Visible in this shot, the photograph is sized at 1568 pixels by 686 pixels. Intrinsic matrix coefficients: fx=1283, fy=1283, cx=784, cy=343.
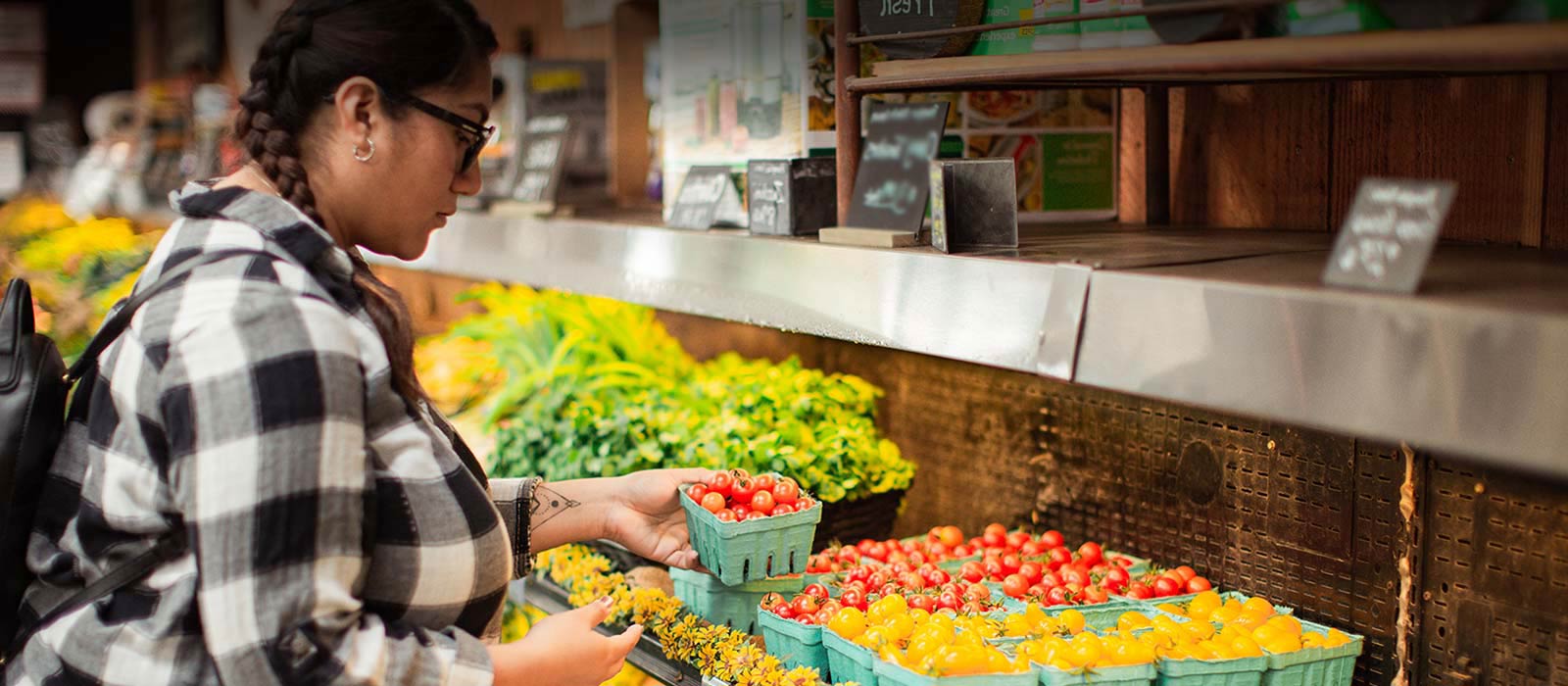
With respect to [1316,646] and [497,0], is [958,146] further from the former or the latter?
[497,0]

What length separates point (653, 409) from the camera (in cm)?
291

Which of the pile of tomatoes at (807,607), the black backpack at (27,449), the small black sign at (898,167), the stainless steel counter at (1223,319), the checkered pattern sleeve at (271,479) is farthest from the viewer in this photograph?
the pile of tomatoes at (807,607)

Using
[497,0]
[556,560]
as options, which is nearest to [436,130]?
[556,560]

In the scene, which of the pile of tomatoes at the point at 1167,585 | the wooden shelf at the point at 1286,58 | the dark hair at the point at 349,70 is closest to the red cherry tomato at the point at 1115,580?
the pile of tomatoes at the point at 1167,585

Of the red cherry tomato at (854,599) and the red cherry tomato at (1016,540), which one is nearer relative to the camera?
the red cherry tomato at (854,599)

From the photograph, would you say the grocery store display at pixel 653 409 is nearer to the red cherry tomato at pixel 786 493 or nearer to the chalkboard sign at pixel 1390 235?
the red cherry tomato at pixel 786 493

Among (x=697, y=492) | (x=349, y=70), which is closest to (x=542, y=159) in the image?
(x=697, y=492)

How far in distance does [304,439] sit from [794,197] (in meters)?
1.03

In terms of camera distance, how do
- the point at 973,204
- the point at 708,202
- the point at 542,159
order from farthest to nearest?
the point at 542,159, the point at 708,202, the point at 973,204

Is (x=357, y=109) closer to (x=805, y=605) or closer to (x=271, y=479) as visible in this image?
(x=271, y=479)

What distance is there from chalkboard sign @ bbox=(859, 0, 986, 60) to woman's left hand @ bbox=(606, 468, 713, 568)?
0.81m

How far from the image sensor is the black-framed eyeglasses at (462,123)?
1.57 m

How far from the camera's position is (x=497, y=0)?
195 inches

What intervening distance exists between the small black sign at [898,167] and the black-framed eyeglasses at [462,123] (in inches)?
23.4
